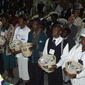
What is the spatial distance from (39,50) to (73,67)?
1.54m

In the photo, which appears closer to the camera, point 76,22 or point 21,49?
point 21,49

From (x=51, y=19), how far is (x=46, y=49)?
3341mm

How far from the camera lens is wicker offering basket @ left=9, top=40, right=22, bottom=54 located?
25.4 feet

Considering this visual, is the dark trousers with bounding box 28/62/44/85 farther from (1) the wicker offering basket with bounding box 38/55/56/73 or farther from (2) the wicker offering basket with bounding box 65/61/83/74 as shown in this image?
(2) the wicker offering basket with bounding box 65/61/83/74

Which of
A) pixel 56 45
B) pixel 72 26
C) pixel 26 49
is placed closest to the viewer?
pixel 56 45

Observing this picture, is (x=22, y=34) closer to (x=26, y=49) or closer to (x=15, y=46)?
(x=15, y=46)

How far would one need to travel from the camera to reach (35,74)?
25.2 ft

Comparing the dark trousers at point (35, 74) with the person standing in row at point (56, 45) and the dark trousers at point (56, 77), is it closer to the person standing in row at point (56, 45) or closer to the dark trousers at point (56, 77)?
the dark trousers at point (56, 77)

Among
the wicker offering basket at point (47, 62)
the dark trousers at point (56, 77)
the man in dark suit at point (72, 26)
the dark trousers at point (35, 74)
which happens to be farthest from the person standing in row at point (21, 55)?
the man in dark suit at point (72, 26)

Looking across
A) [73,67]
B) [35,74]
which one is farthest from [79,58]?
[35,74]

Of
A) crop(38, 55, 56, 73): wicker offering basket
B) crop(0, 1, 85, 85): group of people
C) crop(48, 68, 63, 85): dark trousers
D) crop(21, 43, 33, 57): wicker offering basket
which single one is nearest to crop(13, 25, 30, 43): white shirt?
crop(0, 1, 85, 85): group of people

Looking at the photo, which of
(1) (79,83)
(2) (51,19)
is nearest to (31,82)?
(1) (79,83)

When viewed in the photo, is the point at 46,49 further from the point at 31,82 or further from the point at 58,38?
the point at 31,82

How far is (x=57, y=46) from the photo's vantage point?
22.7ft
